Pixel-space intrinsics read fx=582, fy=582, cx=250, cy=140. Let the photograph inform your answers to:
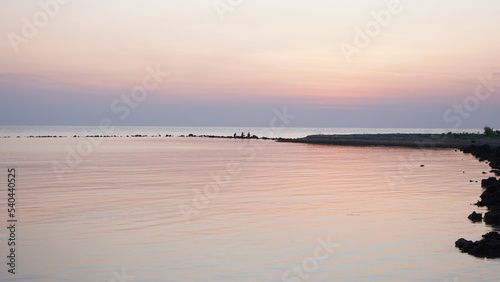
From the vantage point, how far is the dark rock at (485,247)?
16219mm

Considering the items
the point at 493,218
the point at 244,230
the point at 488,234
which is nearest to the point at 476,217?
the point at 493,218

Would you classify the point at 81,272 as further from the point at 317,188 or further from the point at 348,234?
the point at 317,188

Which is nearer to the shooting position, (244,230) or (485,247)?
A: (485,247)

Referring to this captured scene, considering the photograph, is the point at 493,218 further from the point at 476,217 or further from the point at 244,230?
the point at 244,230

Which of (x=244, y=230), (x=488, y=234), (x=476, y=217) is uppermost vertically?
(x=476, y=217)

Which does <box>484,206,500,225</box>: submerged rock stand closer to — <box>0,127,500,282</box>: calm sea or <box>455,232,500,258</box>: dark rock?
<box>0,127,500,282</box>: calm sea

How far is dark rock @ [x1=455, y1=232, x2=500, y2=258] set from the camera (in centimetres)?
1622

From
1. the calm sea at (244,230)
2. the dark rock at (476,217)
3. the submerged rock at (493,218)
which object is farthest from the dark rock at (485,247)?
the dark rock at (476,217)

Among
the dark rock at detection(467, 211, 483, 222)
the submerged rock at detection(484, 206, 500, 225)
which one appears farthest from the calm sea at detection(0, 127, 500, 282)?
the submerged rock at detection(484, 206, 500, 225)

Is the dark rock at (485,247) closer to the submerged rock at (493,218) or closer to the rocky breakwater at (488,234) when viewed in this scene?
Result: the rocky breakwater at (488,234)

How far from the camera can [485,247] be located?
1638 centimetres

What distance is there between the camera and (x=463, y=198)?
28.1 m

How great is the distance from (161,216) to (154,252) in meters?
6.19

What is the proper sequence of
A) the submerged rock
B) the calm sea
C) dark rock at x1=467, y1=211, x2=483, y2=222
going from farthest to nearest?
dark rock at x1=467, y1=211, x2=483, y2=222 < the submerged rock < the calm sea
